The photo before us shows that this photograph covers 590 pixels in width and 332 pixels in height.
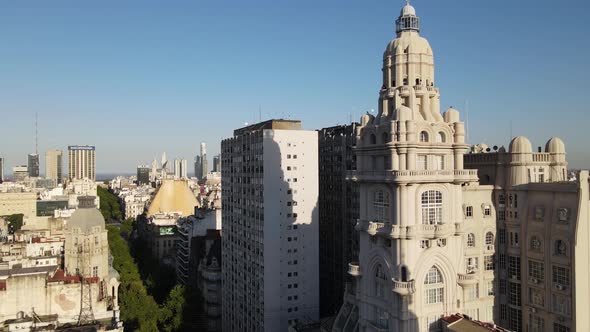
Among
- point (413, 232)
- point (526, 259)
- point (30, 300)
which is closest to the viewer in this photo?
point (413, 232)

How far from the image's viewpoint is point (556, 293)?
1838 inches

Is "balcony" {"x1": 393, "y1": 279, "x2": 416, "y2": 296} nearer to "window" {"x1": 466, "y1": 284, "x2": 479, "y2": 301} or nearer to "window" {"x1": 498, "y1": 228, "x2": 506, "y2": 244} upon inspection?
"window" {"x1": 466, "y1": 284, "x2": 479, "y2": 301}

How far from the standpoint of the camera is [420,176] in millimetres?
44531

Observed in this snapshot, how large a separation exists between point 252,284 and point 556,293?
4339cm

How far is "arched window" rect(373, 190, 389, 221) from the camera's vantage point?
46625mm

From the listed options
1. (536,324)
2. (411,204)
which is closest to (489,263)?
(536,324)

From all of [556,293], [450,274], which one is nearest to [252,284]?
[450,274]

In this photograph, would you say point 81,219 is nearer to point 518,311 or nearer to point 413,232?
point 413,232

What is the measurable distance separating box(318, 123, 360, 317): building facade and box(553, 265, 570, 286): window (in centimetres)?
3400

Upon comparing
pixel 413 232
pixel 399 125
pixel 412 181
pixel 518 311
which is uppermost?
pixel 399 125

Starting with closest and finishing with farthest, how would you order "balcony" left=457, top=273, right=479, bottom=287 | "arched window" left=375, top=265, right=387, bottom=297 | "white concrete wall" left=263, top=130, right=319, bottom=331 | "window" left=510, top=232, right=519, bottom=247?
"balcony" left=457, top=273, right=479, bottom=287 < "arched window" left=375, top=265, right=387, bottom=297 < "window" left=510, top=232, right=519, bottom=247 < "white concrete wall" left=263, top=130, right=319, bottom=331

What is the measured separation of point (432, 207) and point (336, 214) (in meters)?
41.2

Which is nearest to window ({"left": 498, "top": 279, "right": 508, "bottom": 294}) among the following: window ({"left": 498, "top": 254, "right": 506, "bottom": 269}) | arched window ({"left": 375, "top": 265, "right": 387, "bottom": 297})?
window ({"left": 498, "top": 254, "right": 506, "bottom": 269})

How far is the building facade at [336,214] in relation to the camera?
8106 cm
